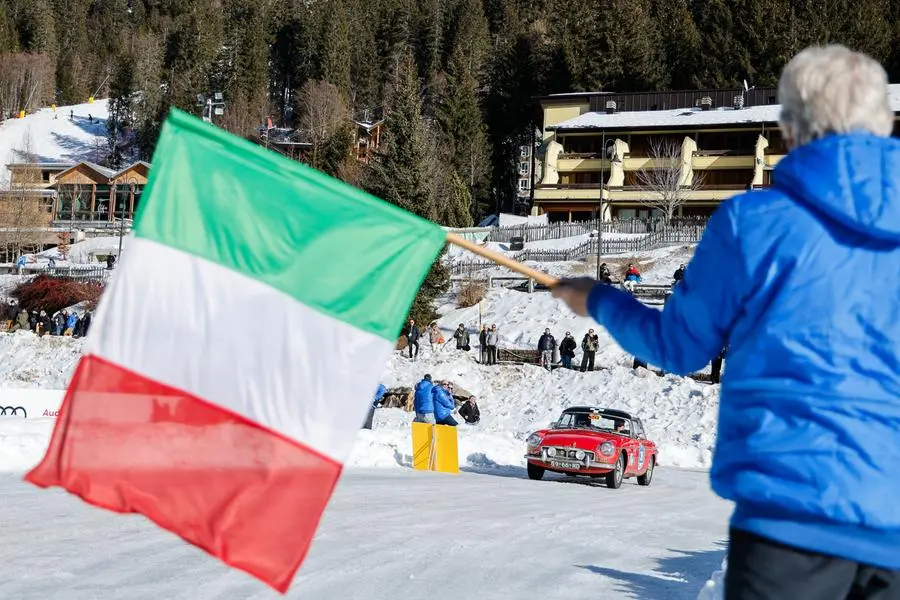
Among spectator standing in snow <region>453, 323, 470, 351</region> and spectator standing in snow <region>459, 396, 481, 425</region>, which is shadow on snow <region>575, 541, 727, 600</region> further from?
spectator standing in snow <region>453, 323, 470, 351</region>

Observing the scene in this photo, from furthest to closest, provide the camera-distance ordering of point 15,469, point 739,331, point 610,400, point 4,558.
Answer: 1. point 610,400
2. point 15,469
3. point 4,558
4. point 739,331

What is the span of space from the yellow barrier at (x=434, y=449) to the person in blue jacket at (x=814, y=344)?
17690 mm

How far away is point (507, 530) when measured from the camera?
11.5 meters

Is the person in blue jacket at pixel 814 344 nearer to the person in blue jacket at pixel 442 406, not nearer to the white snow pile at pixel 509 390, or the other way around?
the white snow pile at pixel 509 390

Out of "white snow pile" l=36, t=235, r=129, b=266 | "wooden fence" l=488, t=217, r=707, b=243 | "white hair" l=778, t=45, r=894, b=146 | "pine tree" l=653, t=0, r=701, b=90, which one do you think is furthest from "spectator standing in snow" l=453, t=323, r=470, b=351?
"pine tree" l=653, t=0, r=701, b=90

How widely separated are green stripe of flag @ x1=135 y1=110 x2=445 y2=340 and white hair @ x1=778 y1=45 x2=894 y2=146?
1.62 metres

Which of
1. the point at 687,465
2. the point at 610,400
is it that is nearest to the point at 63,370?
the point at 610,400

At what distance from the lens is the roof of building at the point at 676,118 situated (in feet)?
255

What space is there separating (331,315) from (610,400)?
30.4 meters

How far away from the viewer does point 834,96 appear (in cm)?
281

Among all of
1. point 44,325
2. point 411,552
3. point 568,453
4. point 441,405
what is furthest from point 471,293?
point 411,552

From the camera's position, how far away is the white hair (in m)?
2.81

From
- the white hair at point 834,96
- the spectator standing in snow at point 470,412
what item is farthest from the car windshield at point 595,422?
the white hair at point 834,96

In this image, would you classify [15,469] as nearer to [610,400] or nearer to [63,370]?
[610,400]
